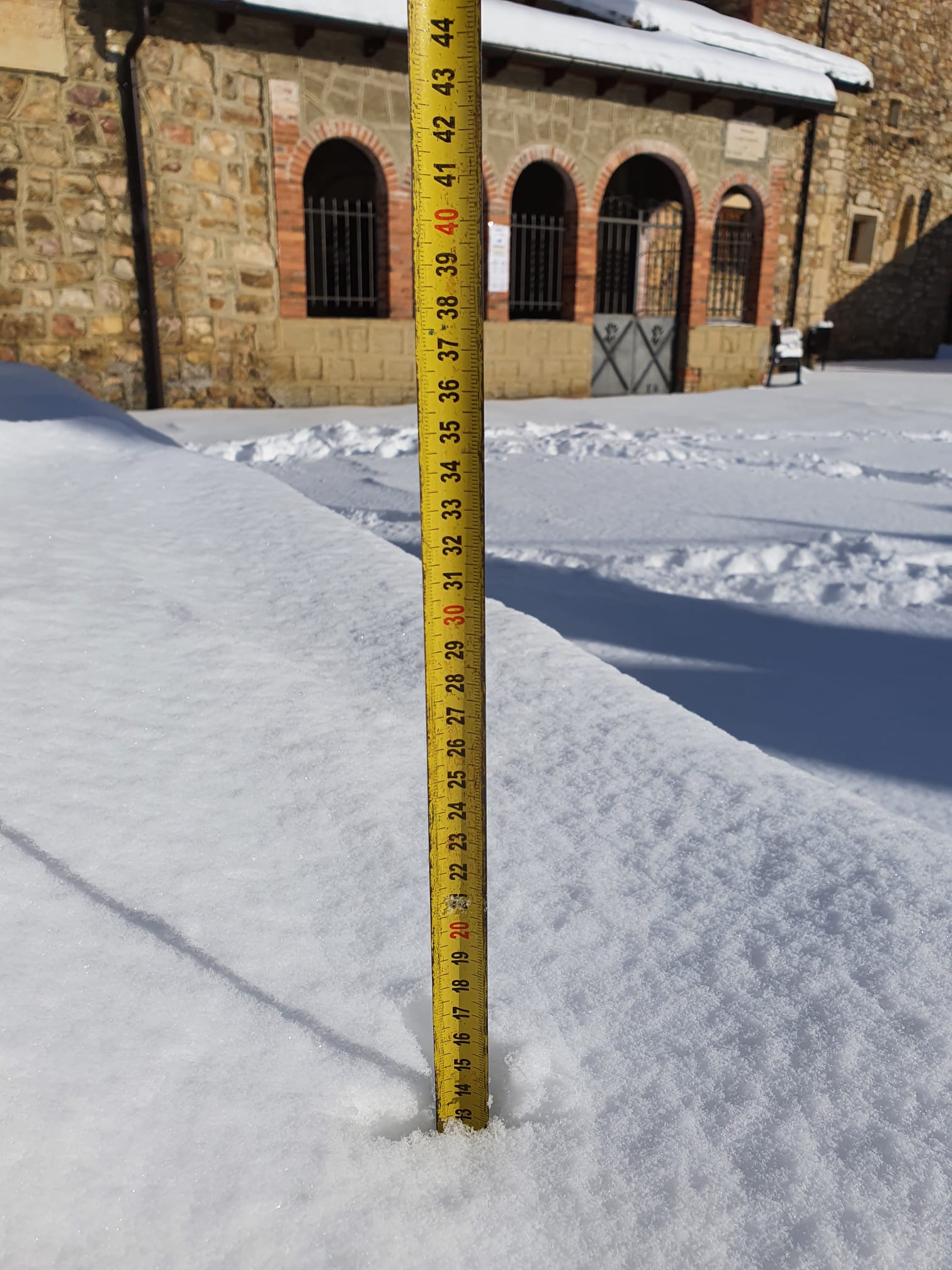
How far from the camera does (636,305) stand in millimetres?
11602

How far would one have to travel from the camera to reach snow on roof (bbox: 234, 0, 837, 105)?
789 centimetres

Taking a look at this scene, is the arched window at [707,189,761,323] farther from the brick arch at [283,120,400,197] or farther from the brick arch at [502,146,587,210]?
the brick arch at [283,120,400,197]

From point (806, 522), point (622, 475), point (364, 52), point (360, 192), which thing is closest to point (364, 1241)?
point (806, 522)

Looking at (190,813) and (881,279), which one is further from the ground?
(881,279)

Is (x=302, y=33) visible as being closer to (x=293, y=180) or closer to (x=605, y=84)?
(x=293, y=180)

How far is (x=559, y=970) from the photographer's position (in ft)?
4.43

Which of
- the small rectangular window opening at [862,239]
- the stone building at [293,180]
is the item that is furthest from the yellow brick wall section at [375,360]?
the small rectangular window opening at [862,239]

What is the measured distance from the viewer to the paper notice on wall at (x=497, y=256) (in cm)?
933

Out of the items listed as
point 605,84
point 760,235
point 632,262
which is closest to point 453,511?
point 605,84

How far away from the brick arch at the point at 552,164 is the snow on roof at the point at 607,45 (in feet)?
2.76

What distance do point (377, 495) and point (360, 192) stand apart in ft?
27.7

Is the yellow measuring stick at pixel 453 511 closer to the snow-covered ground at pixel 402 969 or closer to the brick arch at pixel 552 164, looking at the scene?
the snow-covered ground at pixel 402 969

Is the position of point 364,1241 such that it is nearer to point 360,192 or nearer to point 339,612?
point 339,612

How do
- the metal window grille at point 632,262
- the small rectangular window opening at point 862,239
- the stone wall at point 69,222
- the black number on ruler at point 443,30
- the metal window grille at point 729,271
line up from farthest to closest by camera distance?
the small rectangular window opening at point 862,239 → the metal window grille at point 729,271 → the metal window grille at point 632,262 → the stone wall at point 69,222 → the black number on ruler at point 443,30
